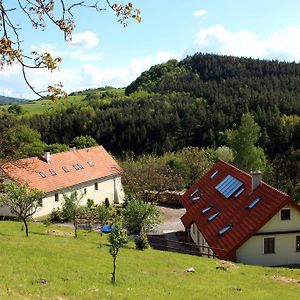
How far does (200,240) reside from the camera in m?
33.5

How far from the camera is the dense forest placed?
9988cm

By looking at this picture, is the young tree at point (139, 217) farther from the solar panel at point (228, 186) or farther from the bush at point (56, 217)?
the bush at point (56, 217)

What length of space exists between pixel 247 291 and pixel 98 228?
891 inches

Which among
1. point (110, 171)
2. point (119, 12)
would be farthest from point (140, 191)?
point (119, 12)

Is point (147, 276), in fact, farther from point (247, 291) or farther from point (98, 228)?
point (98, 228)

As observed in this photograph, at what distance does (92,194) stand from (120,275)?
115 feet

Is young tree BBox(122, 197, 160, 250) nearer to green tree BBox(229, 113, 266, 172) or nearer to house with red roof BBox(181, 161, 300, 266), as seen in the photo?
house with red roof BBox(181, 161, 300, 266)

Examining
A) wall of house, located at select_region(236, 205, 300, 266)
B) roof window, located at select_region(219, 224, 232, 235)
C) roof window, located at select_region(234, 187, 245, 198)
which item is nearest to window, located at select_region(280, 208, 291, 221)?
wall of house, located at select_region(236, 205, 300, 266)

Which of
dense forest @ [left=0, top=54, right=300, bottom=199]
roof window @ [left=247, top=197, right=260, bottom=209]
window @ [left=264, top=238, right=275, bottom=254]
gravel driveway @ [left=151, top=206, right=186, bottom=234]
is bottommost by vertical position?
gravel driveway @ [left=151, top=206, right=186, bottom=234]

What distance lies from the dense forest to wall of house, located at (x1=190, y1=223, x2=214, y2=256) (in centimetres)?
5067

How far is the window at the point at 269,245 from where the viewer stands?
27859 millimetres

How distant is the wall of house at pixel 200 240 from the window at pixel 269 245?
347cm

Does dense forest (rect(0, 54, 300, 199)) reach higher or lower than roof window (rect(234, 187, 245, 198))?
higher

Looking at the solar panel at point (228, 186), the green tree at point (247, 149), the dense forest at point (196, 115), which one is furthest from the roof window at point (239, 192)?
the dense forest at point (196, 115)
